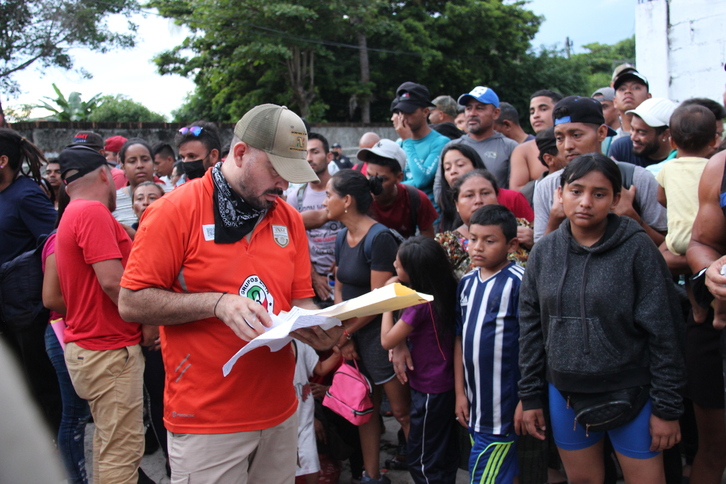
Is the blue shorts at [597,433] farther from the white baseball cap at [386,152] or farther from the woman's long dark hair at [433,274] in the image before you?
the white baseball cap at [386,152]

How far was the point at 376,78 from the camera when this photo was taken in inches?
1036

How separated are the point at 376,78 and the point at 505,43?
7117 mm

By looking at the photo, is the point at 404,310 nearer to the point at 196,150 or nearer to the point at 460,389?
the point at 460,389

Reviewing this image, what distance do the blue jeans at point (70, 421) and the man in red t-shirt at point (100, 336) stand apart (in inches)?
17.7

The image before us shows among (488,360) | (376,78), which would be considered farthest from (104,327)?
(376,78)

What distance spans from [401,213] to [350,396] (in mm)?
1617

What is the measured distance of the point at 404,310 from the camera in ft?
11.5

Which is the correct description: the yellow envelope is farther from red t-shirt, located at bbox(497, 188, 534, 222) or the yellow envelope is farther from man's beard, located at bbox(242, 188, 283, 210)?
red t-shirt, located at bbox(497, 188, 534, 222)

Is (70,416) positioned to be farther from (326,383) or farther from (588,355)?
(588,355)

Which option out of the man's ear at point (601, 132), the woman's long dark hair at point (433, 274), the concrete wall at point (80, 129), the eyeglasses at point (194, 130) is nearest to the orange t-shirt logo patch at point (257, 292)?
the woman's long dark hair at point (433, 274)

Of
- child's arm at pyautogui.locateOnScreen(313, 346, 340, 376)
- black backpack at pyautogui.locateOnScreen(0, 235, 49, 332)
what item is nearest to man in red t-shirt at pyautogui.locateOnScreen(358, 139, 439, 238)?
child's arm at pyautogui.locateOnScreen(313, 346, 340, 376)

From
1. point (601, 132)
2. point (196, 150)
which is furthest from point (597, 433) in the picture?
point (196, 150)

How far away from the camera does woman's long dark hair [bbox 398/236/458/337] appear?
3.43 m

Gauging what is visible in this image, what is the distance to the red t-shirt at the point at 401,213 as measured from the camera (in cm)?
474
